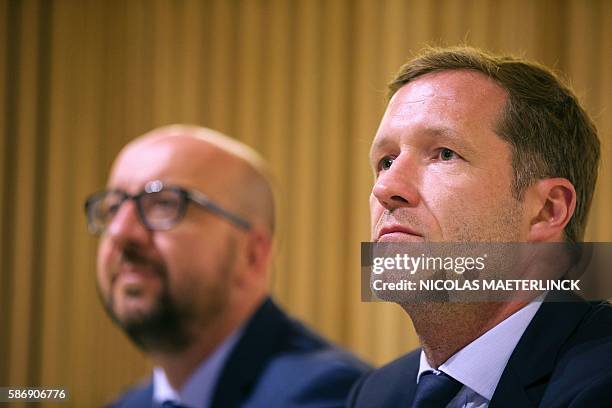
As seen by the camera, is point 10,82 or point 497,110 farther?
point 10,82

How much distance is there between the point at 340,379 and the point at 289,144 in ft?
1.87

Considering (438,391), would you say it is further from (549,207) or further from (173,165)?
(173,165)

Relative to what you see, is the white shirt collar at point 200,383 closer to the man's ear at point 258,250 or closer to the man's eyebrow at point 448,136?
the man's ear at point 258,250

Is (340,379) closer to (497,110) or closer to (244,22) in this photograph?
(497,110)

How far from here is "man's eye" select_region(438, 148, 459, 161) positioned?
0.94m

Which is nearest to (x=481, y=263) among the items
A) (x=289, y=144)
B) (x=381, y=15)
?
(x=381, y=15)

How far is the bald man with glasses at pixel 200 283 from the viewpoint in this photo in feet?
4.56

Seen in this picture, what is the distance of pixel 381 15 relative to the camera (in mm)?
1453

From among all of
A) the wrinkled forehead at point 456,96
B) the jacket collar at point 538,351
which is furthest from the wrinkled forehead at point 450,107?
the jacket collar at point 538,351

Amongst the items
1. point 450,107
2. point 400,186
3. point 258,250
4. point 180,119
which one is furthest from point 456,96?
point 180,119

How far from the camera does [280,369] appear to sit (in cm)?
145

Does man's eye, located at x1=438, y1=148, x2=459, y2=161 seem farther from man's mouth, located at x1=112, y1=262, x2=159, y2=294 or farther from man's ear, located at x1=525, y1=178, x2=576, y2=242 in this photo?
man's mouth, located at x1=112, y1=262, x2=159, y2=294

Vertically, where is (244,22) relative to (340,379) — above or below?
above

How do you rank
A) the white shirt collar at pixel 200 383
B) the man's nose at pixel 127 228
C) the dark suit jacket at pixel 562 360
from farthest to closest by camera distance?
the white shirt collar at pixel 200 383 < the man's nose at pixel 127 228 < the dark suit jacket at pixel 562 360
